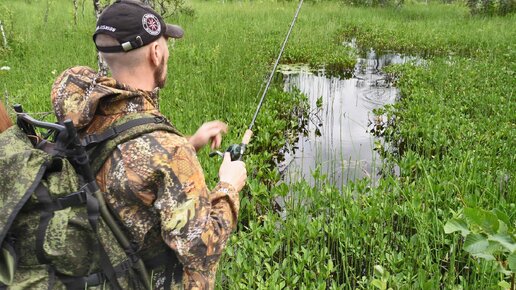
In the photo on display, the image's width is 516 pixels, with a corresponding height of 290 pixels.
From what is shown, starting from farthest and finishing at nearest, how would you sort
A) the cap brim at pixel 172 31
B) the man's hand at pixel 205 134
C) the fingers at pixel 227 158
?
the man's hand at pixel 205 134 → the fingers at pixel 227 158 → the cap brim at pixel 172 31

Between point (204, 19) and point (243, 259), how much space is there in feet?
40.9

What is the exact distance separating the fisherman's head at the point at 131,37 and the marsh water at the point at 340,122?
9.02 feet

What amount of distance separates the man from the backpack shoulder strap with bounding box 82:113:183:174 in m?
0.02

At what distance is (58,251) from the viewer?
1671mm

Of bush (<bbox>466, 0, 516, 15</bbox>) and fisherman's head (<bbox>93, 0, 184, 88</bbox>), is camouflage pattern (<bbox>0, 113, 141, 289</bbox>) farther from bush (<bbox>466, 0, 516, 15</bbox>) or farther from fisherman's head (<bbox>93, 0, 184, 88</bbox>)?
bush (<bbox>466, 0, 516, 15</bbox>)

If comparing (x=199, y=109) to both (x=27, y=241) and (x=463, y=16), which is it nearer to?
(x=27, y=241)

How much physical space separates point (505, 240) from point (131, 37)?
169 centimetres

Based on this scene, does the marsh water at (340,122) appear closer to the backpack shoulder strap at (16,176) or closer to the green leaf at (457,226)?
the green leaf at (457,226)

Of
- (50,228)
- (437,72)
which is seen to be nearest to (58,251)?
(50,228)

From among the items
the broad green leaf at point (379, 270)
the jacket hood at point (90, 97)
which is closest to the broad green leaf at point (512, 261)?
the broad green leaf at point (379, 270)

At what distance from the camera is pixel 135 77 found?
204cm

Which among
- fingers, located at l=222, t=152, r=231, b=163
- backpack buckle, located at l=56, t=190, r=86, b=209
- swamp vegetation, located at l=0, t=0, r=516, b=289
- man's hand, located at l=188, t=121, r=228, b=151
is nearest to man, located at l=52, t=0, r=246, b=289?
backpack buckle, located at l=56, t=190, r=86, b=209

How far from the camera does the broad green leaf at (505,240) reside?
1.51m

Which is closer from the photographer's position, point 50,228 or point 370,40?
point 50,228
